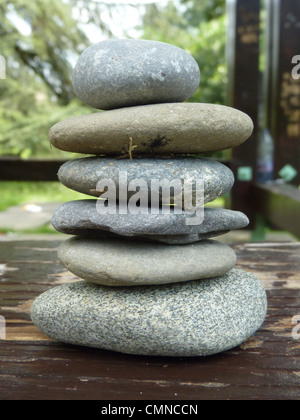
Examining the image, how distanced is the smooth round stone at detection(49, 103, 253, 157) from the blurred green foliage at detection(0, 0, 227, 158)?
6.23 m

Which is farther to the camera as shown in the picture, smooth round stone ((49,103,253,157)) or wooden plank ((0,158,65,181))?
wooden plank ((0,158,65,181))

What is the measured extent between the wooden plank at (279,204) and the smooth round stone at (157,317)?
2081 millimetres

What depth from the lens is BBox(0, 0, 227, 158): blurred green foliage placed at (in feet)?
24.7

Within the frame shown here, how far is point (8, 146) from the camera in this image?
26.9ft

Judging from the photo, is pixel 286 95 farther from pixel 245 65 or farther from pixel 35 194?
pixel 35 194
